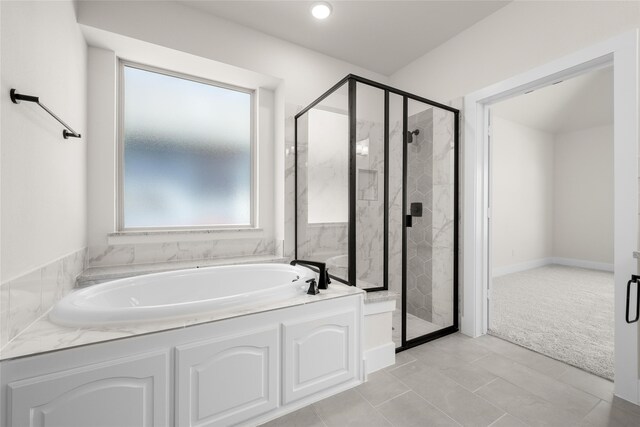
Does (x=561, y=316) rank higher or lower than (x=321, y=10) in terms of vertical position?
lower

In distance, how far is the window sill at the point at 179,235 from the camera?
218 cm

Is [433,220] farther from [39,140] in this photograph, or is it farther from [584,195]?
[584,195]

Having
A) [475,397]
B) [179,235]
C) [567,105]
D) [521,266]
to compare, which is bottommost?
[475,397]

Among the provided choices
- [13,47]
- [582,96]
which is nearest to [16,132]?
[13,47]

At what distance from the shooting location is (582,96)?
4238mm

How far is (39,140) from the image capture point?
1323 millimetres

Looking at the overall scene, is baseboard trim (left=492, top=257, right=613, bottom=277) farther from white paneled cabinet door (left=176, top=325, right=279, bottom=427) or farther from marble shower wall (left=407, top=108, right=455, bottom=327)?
white paneled cabinet door (left=176, top=325, right=279, bottom=427)

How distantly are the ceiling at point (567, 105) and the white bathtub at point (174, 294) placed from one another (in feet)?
13.1

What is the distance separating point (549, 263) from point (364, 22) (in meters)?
5.83

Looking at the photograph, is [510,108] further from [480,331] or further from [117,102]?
[117,102]

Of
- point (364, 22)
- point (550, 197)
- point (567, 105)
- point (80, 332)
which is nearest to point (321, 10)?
point (364, 22)

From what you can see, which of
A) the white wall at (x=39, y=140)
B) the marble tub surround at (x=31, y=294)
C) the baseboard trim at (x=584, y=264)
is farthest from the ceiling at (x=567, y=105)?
the marble tub surround at (x=31, y=294)

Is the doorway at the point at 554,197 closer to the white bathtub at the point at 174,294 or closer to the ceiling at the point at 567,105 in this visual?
the ceiling at the point at 567,105

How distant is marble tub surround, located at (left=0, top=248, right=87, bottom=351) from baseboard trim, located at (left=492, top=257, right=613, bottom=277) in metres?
5.33
